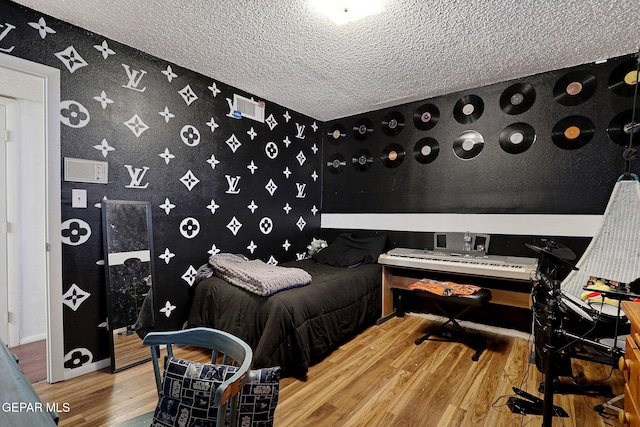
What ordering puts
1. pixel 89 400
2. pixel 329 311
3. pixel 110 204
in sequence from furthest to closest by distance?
pixel 329 311 → pixel 110 204 → pixel 89 400

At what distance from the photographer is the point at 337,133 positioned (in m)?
4.20

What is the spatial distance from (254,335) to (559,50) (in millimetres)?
3237

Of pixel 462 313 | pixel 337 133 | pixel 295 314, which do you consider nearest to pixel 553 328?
pixel 462 313

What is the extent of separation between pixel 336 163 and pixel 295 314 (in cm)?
248

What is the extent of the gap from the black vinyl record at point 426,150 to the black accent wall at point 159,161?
154 centimetres

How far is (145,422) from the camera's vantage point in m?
1.11

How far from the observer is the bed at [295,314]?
2.17 metres

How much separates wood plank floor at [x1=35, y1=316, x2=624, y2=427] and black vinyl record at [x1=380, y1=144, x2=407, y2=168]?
81.5 inches

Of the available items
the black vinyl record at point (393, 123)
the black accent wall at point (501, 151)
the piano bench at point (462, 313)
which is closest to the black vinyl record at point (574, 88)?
the black accent wall at point (501, 151)

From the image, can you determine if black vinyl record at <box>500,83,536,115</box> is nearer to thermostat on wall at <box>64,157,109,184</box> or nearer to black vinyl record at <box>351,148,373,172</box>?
black vinyl record at <box>351,148,373,172</box>

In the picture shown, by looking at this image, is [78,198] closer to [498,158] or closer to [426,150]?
[426,150]

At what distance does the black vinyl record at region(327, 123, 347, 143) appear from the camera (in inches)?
164

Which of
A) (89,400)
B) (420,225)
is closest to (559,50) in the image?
(420,225)

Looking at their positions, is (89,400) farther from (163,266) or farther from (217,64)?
(217,64)
